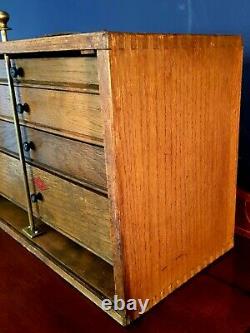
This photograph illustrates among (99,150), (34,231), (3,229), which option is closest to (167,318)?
(99,150)

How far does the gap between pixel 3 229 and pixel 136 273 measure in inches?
25.6

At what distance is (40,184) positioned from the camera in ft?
3.59

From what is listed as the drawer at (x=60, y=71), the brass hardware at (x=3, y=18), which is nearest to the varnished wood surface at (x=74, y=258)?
the drawer at (x=60, y=71)

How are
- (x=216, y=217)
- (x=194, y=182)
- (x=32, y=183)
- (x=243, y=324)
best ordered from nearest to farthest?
(x=243, y=324) → (x=194, y=182) → (x=216, y=217) → (x=32, y=183)

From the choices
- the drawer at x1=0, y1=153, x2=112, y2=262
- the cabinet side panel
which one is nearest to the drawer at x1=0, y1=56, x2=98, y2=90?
the cabinet side panel

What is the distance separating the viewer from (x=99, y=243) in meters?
0.94

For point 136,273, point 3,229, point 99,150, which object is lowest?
point 3,229

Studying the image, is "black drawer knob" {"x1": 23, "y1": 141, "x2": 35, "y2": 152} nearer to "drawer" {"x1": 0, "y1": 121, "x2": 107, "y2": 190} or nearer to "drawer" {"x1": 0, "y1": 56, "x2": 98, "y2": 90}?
"drawer" {"x1": 0, "y1": 121, "x2": 107, "y2": 190}

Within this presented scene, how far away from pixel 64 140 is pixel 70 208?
19cm

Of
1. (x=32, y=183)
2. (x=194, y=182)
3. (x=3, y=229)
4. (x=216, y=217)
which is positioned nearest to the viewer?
(x=194, y=182)

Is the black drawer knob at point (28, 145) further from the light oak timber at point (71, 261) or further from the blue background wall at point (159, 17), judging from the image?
the blue background wall at point (159, 17)

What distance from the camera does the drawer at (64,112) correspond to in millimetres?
793

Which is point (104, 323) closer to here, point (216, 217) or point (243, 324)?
point (243, 324)

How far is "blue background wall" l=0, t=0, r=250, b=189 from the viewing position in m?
1.08
